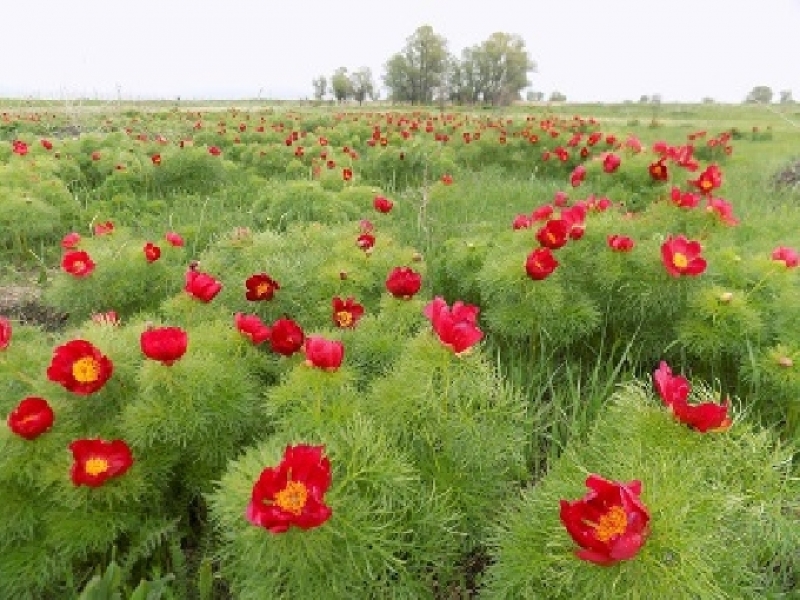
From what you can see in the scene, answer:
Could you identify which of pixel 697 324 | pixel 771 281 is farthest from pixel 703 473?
pixel 771 281

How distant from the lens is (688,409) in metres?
1.58

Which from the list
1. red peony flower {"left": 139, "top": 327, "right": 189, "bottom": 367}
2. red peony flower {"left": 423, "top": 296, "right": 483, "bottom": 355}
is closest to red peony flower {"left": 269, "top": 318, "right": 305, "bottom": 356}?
red peony flower {"left": 139, "top": 327, "right": 189, "bottom": 367}

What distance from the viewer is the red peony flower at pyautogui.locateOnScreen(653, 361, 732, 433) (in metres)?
1.55

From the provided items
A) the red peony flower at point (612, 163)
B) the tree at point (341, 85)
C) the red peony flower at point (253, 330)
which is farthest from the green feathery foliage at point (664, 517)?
the tree at point (341, 85)

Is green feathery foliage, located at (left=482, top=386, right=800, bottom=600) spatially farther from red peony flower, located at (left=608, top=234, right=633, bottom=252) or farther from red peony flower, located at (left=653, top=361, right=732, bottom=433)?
red peony flower, located at (left=608, top=234, right=633, bottom=252)

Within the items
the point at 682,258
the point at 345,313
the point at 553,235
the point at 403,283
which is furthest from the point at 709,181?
the point at 345,313

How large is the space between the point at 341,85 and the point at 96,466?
54.5m

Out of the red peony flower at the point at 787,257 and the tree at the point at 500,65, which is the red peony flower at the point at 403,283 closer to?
the red peony flower at the point at 787,257

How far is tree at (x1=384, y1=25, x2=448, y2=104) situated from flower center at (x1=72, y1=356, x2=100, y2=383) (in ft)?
158

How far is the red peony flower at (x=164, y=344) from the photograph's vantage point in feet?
5.74

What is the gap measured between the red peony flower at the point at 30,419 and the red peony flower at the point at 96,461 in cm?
13

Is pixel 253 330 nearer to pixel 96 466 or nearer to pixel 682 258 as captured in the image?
pixel 96 466

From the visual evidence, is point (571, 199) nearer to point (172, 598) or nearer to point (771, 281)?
point (771, 281)

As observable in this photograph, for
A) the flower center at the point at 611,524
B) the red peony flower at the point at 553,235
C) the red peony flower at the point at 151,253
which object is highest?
the red peony flower at the point at 553,235
